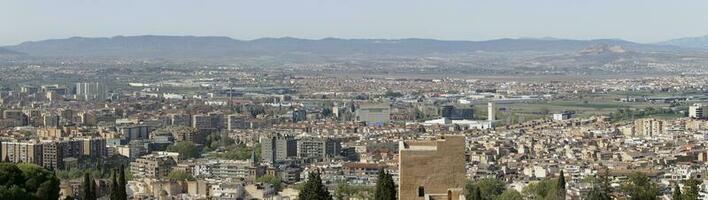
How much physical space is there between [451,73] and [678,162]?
111105 millimetres

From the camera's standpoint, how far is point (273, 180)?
42719 millimetres

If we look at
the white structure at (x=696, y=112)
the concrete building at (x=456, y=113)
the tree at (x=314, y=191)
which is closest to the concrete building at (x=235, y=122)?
the concrete building at (x=456, y=113)

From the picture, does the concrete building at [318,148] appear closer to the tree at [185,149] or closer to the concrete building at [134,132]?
the tree at [185,149]

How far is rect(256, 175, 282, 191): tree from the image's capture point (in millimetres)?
41222

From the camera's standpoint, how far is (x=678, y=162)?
46.2 metres

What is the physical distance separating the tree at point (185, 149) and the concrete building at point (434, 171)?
38.5 m

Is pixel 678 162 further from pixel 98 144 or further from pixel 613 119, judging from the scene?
pixel 613 119

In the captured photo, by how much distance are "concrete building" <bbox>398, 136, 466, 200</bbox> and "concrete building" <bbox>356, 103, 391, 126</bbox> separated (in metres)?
60.3

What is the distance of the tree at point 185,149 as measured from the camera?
182ft

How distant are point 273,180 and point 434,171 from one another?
26.9 m

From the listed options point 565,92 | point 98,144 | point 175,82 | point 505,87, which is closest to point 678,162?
point 98,144

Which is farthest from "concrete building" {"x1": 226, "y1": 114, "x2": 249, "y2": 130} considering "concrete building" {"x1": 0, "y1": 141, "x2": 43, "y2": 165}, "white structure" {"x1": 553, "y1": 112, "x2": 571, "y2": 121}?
"concrete building" {"x1": 0, "y1": 141, "x2": 43, "y2": 165}

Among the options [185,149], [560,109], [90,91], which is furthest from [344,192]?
[90,91]

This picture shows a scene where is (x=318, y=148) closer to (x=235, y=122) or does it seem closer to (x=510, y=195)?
(x=235, y=122)
